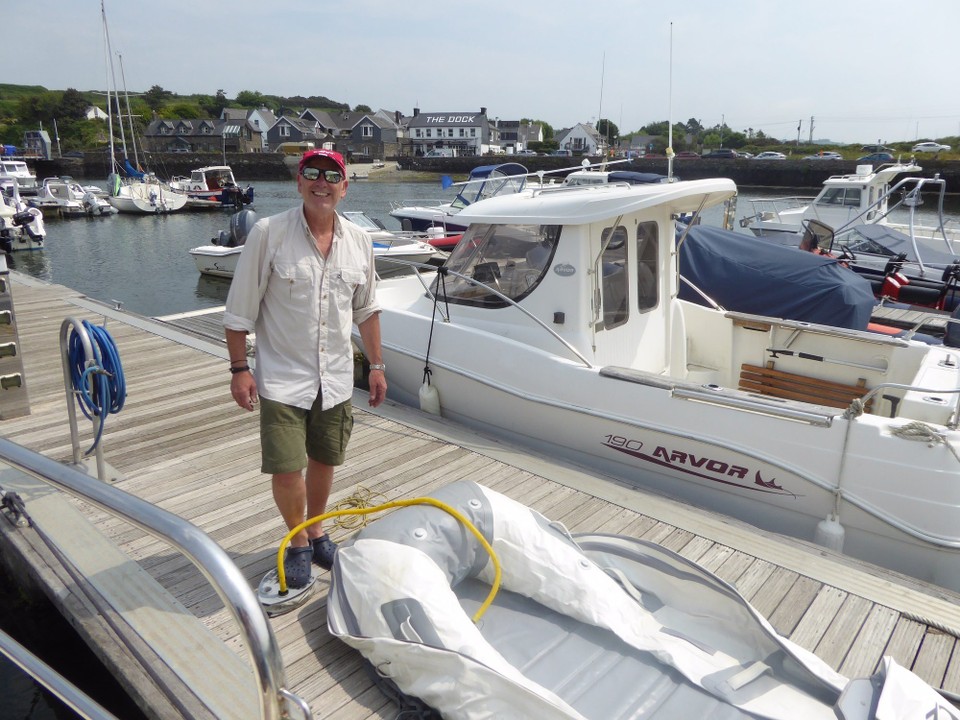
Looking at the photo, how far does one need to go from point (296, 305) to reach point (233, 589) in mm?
1289

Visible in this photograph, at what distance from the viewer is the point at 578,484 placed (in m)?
4.18

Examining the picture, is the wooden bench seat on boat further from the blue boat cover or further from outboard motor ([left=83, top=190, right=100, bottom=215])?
outboard motor ([left=83, top=190, right=100, bottom=215])

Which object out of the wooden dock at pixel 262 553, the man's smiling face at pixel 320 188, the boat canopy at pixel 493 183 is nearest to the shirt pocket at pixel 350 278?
the man's smiling face at pixel 320 188

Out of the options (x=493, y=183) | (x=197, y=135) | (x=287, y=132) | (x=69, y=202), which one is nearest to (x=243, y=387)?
(x=493, y=183)

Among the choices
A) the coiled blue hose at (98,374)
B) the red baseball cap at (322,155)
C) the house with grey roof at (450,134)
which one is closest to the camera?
the red baseball cap at (322,155)

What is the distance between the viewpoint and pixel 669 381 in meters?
4.25

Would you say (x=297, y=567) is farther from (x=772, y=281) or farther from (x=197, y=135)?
(x=197, y=135)

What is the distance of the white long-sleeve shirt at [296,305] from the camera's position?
99.3 inches

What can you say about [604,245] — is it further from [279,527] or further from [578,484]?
[279,527]

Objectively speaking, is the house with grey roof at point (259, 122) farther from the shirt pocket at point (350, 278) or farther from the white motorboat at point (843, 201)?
the shirt pocket at point (350, 278)

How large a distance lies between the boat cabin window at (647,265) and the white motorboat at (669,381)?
0.05 ft

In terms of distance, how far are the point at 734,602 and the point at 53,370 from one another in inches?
240

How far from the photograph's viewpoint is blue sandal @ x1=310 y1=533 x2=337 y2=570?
306 centimetres

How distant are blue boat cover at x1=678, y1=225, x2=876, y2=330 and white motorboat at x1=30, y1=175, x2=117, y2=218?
31801mm
